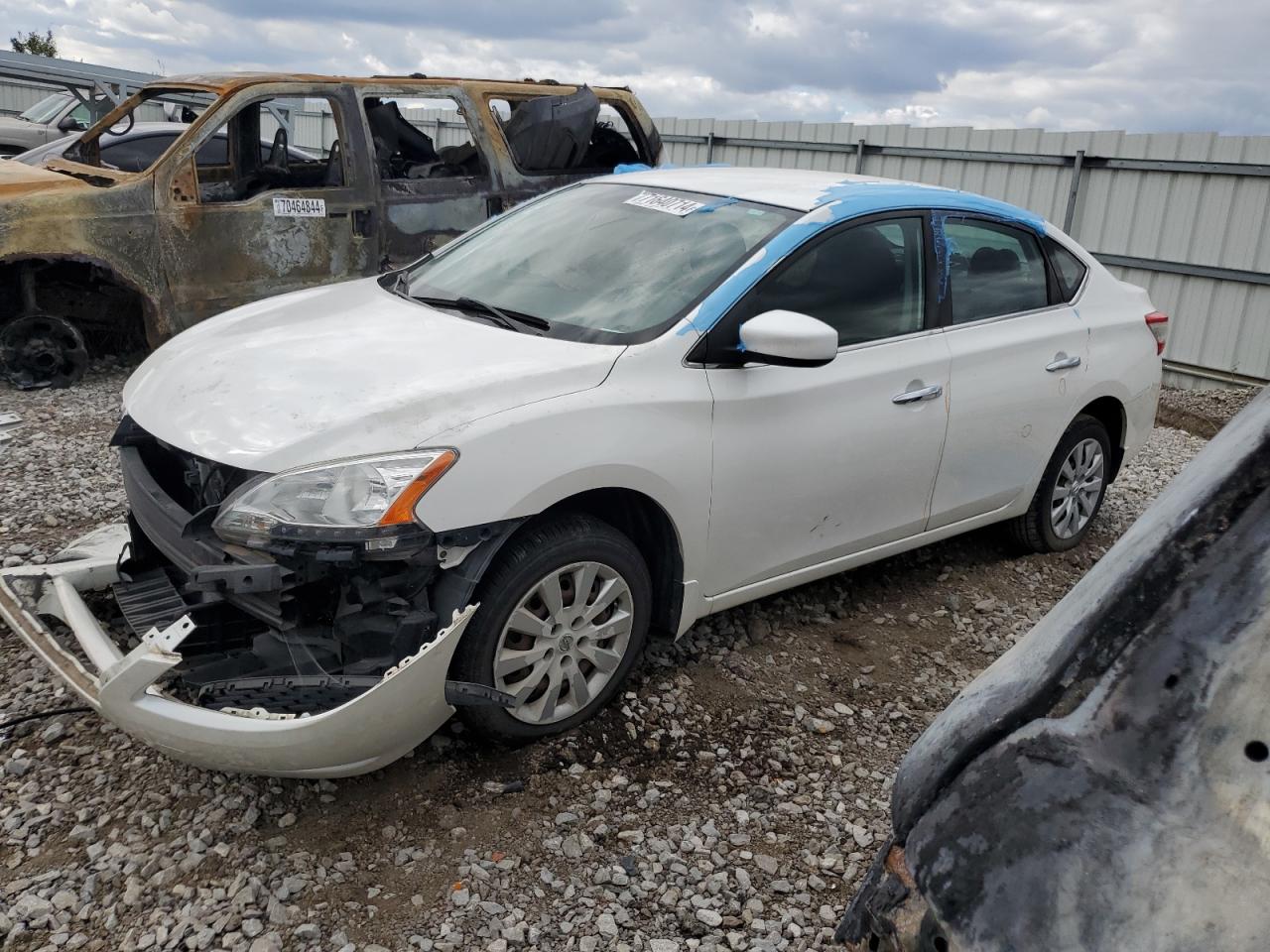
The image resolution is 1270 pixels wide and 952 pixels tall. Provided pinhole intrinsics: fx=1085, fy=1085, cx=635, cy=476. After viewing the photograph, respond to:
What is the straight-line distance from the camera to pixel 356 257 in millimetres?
7094

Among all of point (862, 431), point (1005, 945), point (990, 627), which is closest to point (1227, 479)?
point (1005, 945)

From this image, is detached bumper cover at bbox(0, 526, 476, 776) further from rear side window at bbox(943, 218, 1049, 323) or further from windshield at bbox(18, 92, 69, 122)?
windshield at bbox(18, 92, 69, 122)

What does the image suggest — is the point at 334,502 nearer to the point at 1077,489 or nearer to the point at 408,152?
the point at 1077,489

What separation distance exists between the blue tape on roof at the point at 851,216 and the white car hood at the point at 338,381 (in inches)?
15.6

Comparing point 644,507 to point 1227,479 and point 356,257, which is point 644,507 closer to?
point 1227,479

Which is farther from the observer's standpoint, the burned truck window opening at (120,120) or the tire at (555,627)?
the burned truck window opening at (120,120)

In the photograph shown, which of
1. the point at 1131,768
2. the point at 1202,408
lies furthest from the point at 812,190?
the point at 1202,408

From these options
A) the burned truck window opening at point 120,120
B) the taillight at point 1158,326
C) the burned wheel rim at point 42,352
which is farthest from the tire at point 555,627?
the burned truck window opening at point 120,120

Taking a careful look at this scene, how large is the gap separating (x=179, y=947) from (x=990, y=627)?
3260 mm

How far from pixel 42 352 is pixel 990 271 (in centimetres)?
581

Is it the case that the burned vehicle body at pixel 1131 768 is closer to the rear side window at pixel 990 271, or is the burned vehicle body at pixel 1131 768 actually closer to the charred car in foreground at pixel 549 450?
the charred car in foreground at pixel 549 450

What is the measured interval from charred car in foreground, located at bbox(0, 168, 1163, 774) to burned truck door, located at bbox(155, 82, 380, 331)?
9.33ft

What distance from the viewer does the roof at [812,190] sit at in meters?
3.92

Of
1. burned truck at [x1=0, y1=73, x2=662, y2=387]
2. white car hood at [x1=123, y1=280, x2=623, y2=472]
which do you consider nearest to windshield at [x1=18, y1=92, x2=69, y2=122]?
burned truck at [x1=0, y1=73, x2=662, y2=387]
